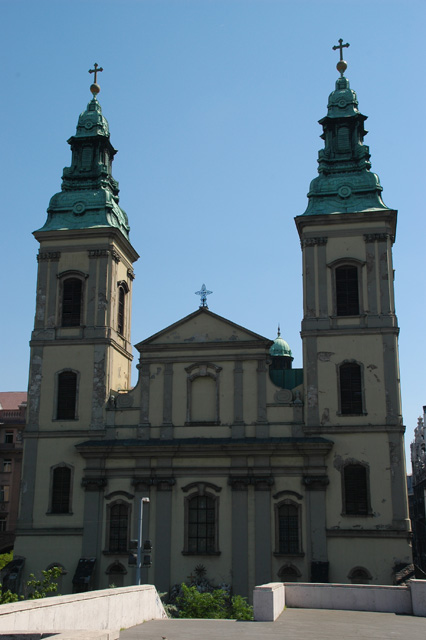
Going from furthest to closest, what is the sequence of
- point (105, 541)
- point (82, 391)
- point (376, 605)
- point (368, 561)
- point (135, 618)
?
point (82, 391) < point (105, 541) < point (368, 561) < point (376, 605) < point (135, 618)

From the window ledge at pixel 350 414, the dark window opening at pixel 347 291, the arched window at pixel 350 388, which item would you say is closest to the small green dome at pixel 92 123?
the dark window opening at pixel 347 291

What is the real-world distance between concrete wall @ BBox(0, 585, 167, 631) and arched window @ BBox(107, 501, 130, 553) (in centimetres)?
1342

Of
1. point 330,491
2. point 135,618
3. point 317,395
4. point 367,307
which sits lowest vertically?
point 135,618

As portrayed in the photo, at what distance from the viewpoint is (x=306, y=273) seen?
103 ft

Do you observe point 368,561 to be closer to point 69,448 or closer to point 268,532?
point 268,532

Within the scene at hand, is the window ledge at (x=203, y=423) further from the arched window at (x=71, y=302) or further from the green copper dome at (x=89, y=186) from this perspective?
the green copper dome at (x=89, y=186)

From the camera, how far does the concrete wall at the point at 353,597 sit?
16031 millimetres

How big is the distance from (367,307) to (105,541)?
45.2 ft

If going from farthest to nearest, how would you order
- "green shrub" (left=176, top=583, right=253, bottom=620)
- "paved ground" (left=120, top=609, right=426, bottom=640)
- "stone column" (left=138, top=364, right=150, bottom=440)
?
1. "stone column" (left=138, top=364, right=150, bottom=440)
2. "green shrub" (left=176, top=583, right=253, bottom=620)
3. "paved ground" (left=120, top=609, right=426, bottom=640)

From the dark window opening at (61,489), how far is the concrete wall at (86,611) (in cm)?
1487

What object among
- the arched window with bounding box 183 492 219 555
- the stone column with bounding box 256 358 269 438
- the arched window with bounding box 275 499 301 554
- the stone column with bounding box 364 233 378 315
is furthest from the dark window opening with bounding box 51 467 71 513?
the stone column with bounding box 364 233 378 315

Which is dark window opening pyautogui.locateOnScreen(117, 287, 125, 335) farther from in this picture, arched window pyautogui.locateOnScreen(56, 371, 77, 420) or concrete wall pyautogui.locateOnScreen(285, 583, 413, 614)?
concrete wall pyautogui.locateOnScreen(285, 583, 413, 614)

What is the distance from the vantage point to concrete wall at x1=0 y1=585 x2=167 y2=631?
10.5 m

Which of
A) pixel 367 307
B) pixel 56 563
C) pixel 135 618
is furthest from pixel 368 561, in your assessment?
pixel 135 618
